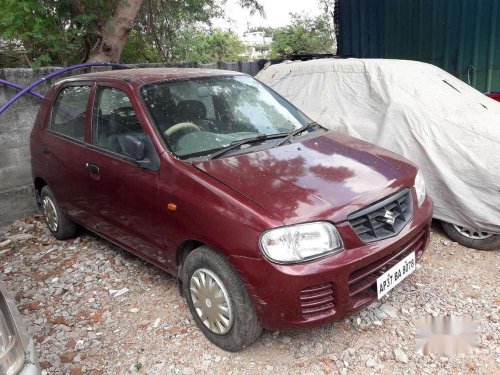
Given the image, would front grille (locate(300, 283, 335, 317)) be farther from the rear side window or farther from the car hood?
the rear side window

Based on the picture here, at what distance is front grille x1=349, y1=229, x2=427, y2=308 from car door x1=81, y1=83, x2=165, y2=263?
1270 mm

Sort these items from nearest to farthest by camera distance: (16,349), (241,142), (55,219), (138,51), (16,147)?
(16,349) < (241,142) < (55,219) < (16,147) < (138,51)

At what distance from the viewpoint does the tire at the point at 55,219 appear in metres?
4.12

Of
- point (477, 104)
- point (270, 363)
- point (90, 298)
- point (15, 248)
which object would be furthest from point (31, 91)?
point (477, 104)

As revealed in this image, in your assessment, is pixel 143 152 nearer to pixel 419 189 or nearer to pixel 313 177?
pixel 313 177

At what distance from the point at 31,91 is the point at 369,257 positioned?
4240 mm

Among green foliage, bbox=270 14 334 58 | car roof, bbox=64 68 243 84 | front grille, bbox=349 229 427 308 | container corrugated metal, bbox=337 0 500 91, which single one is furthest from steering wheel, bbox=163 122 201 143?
green foliage, bbox=270 14 334 58

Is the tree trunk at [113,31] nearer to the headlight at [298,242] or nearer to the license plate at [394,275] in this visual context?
the headlight at [298,242]

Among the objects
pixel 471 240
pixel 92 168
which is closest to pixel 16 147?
pixel 92 168

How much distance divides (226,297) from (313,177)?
0.86 metres

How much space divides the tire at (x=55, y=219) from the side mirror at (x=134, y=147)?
171 centimetres

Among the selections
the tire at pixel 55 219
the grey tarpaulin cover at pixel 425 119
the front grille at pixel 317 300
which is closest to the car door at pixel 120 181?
the tire at pixel 55 219

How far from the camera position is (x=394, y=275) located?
248 cm

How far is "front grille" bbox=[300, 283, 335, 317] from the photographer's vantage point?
2161 mm
